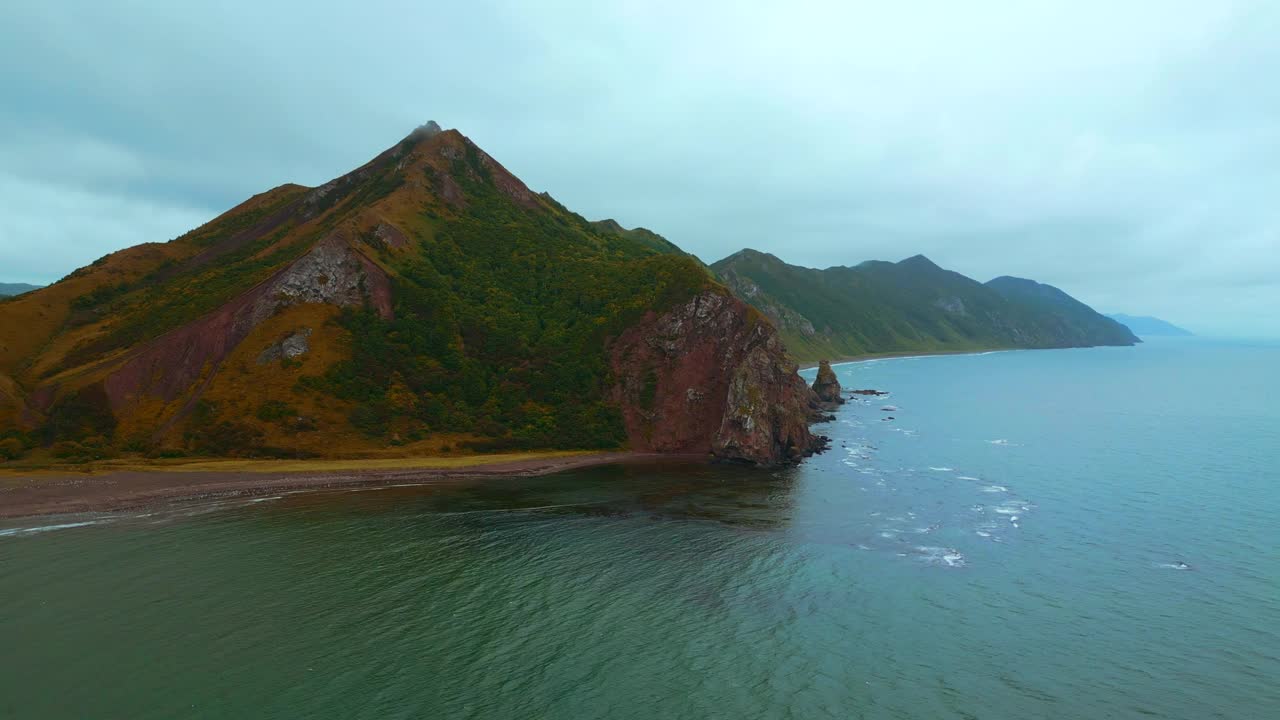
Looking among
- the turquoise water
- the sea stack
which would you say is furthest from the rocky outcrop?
the sea stack

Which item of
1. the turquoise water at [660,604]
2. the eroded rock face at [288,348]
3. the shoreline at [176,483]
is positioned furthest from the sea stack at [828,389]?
the eroded rock face at [288,348]

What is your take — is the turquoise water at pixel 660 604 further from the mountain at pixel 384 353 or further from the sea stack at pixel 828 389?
the sea stack at pixel 828 389

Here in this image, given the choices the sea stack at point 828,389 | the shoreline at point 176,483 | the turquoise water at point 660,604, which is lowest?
the turquoise water at point 660,604

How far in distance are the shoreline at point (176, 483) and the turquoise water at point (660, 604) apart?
18.1 ft

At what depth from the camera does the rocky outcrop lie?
106438 millimetres

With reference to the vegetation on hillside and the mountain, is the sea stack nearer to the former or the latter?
the mountain

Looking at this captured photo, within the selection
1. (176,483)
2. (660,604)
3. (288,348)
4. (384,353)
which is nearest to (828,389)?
(384,353)

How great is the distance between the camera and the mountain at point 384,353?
317 feet

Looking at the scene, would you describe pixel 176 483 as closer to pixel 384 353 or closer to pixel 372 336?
pixel 384 353

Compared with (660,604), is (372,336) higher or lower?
higher

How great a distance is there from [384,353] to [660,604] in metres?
89.2

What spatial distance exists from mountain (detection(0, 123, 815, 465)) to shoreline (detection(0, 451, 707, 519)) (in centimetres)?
1001

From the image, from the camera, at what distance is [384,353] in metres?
116

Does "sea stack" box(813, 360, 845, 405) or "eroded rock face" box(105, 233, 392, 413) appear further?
"sea stack" box(813, 360, 845, 405)
